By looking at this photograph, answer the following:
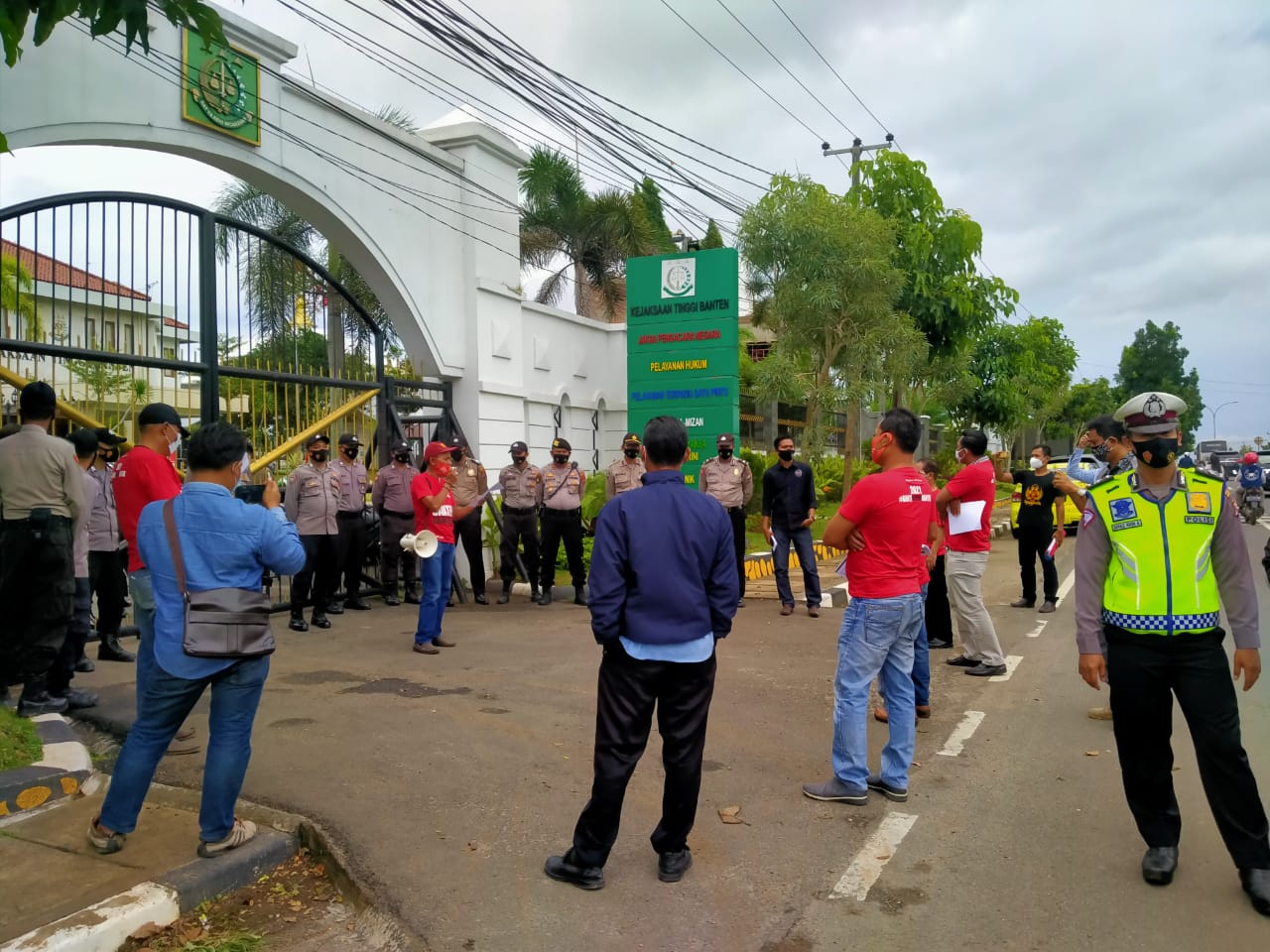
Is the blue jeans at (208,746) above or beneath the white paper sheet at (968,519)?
beneath

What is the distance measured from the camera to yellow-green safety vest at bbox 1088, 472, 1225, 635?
3744mm

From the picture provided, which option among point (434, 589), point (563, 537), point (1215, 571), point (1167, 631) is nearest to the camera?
point (1167, 631)

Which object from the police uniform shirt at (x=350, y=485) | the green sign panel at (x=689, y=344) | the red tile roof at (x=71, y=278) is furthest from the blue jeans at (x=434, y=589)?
the green sign panel at (x=689, y=344)

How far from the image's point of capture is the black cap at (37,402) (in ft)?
19.1

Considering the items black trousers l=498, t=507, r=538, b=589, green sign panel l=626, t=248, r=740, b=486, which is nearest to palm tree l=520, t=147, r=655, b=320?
green sign panel l=626, t=248, r=740, b=486

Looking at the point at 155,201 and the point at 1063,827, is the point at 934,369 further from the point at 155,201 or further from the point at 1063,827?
the point at 1063,827

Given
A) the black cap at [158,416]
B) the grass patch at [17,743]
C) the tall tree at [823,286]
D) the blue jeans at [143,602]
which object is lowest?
the grass patch at [17,743]

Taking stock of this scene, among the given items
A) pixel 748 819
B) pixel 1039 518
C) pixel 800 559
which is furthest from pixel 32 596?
pixel 1039 518

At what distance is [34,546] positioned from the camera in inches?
228

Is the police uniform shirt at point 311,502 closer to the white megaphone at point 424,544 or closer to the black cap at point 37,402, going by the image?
the white megaphone at point 424,544

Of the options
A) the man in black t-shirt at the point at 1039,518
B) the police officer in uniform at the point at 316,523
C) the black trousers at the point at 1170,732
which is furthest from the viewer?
the man in black t-shirt at the point at 1039,518

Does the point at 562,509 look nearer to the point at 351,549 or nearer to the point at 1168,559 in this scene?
the point at 351,549

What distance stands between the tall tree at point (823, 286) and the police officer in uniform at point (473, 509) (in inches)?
285

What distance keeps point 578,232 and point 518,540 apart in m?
17.3
